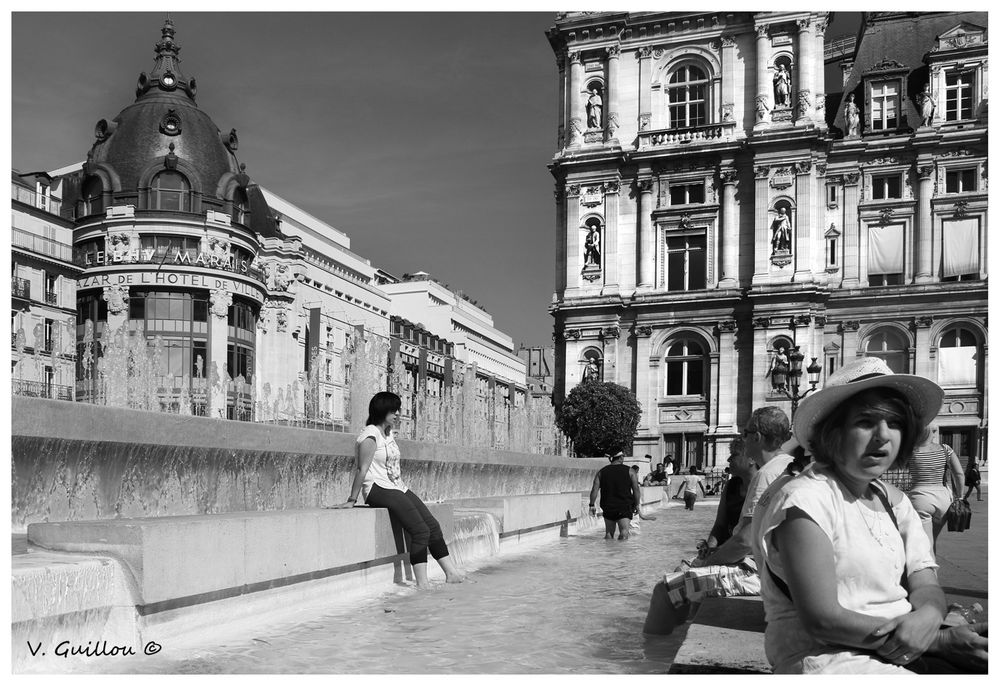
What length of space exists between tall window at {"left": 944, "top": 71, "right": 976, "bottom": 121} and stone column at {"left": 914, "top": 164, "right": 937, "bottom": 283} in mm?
2898

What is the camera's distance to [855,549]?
306 cm

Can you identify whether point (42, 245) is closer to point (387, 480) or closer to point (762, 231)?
point (762, 231)

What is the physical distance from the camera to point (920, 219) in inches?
1844

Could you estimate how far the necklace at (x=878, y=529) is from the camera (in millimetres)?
3111

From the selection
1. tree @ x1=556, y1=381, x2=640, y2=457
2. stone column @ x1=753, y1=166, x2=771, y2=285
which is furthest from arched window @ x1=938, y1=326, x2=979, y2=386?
tree @ x1=556, y1=381, x2=640, y2=457

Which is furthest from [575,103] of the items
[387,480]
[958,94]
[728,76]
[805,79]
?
[387,480]

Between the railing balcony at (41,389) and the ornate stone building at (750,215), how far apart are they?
22.3 m

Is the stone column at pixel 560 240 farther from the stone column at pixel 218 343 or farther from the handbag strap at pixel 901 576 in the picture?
the handbag strap at pixel 901 576

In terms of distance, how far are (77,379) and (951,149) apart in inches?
1694

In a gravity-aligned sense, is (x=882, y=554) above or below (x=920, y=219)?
below

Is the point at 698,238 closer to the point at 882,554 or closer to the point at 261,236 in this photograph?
the point at 261,236

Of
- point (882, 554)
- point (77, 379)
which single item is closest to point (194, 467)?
point (882, 554)

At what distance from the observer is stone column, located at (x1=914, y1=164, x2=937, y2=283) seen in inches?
1832

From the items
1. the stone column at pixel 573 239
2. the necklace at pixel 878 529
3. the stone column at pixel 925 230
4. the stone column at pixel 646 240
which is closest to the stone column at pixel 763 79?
the stone column at pixel 646 240
